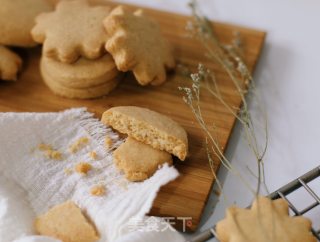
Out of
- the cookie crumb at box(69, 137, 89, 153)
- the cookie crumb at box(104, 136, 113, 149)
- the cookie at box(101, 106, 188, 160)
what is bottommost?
the cookie crumb at box(69, 137, 89, 153)

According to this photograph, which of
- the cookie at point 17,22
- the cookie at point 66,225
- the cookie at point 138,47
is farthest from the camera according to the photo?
the cookie at point 17,22

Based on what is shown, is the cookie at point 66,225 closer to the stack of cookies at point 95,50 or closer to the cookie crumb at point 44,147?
the cookie crumb at point 44,147

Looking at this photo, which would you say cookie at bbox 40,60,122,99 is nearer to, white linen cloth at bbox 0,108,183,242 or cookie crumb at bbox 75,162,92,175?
white linen cloth at bbox 0,108,183,242

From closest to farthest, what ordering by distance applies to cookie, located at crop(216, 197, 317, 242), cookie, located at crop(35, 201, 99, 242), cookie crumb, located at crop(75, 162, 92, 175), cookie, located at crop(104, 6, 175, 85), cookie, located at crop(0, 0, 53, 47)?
cookie, located at crop(216, 197, 317, 242) < cookie, located at crop(35, 201, 99, 242) < cookie crumb, located at crop(75, 162, 92, 175) < cookie, located at crop(104, 6, 175, 85) < cookie, located at crop(0, 0, 53, 47)

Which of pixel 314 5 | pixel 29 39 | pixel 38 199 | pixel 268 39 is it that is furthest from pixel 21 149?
pixel 314 5

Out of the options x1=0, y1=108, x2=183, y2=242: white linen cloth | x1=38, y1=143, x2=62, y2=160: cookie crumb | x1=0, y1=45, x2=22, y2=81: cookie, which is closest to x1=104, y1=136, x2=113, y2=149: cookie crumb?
x1=0, y1=108, x2=183, y2=242: white linen cloth

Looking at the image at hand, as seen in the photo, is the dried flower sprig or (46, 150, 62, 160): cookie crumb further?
the dried flower sprig

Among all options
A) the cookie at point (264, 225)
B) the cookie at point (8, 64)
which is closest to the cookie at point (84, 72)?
the cookie at point (8, 64)

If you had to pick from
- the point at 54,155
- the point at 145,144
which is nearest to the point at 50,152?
the point at 54,155
